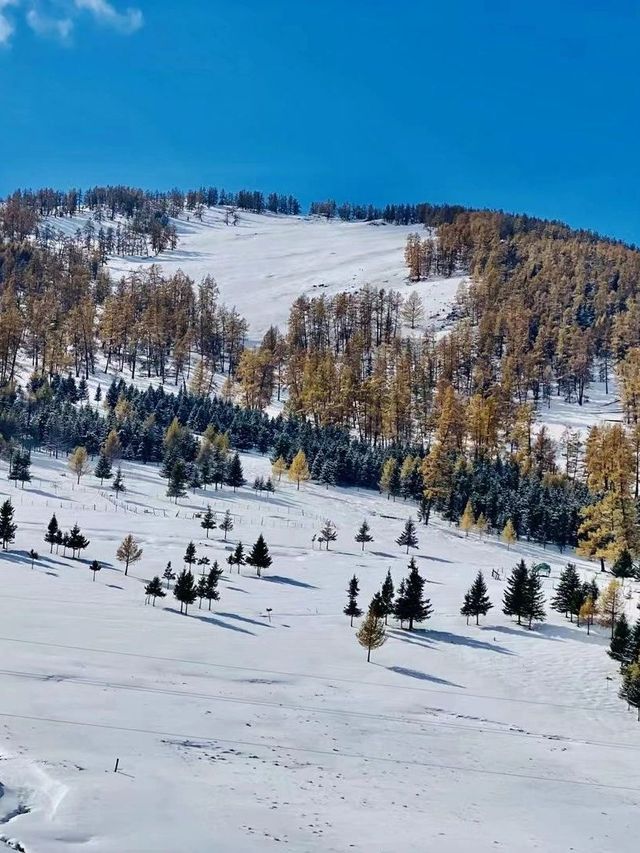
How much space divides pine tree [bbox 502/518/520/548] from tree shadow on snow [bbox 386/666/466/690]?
39.4 meters

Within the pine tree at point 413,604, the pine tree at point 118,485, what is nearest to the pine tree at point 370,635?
→ the pine tree at point 413,604

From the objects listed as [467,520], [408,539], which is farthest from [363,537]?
[467,520]

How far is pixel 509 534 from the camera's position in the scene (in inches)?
2916

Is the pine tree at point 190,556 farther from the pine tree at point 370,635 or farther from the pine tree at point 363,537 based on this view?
the pine tree at point 363,537

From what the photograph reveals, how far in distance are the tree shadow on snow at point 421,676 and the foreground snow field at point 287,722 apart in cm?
21

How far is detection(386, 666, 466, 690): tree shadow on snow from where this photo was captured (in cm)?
3603

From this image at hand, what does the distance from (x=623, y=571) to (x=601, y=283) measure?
13035 cm

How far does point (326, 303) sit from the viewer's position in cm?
17762

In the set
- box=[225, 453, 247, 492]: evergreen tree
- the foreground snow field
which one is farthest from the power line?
box=[225, 453, 247, 492]: evergreen tree

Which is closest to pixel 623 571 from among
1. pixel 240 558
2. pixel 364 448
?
pixel 240 558

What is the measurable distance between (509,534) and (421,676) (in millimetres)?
40463

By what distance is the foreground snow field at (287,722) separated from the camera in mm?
17672

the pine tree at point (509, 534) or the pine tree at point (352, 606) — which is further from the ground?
the pine tree at point (509, 534)

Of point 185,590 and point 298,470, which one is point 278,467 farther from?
point 185,590
